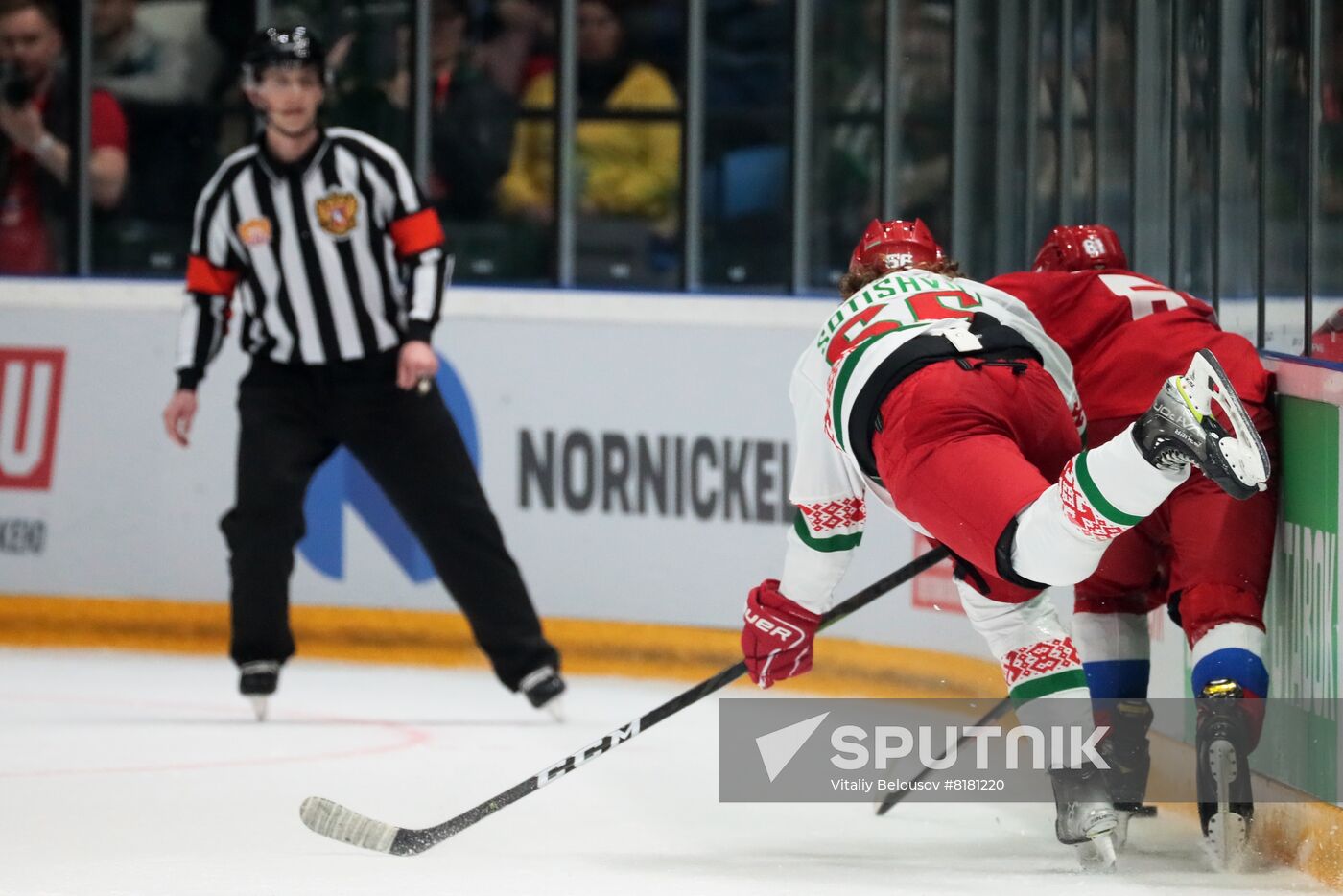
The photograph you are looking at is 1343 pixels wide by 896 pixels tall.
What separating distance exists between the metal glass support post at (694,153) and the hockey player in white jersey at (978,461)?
8.78 feet

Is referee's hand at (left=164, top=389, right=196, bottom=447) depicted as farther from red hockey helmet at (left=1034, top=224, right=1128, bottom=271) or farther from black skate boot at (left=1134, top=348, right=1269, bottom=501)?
black skate boot at (left=1134, top=348, right=1269, bottom=501)

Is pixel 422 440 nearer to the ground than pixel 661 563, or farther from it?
farther from it

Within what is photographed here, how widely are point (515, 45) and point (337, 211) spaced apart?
1.71 m

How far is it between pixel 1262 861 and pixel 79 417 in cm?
363

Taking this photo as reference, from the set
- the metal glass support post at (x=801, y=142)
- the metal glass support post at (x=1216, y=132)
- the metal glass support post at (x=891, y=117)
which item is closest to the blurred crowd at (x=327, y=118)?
the metal glass support post at (x=801, y=142)

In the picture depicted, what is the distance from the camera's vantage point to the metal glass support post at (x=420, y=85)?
20.6 ft

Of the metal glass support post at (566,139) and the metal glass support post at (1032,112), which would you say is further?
the metal glass support post at (566,139)

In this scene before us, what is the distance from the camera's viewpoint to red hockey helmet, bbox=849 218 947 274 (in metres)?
3.45

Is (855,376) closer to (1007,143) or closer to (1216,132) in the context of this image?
(1216,132)

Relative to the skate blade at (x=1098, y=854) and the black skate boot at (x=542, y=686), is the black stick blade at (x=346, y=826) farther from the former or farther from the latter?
the black skate boot at (x=542, y=686)

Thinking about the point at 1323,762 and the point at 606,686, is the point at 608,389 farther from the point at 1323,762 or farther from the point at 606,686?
the point at 1323,762

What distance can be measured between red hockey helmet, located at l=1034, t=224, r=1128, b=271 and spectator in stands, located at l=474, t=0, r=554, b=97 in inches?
113

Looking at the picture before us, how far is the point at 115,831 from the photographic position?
11.7 feet

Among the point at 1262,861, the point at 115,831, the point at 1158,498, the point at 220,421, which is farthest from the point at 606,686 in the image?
the point at 1158,498
